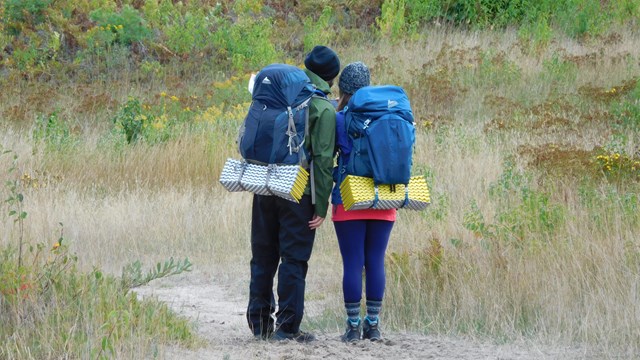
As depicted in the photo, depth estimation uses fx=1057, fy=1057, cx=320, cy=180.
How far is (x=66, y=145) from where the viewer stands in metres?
13.4

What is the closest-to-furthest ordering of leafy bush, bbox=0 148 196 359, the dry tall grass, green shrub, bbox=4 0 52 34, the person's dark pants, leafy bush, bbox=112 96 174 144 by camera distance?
leafy bush, bbox=0 148 196 359 < the person's dark pants < the dry tall grass < leafy bush, bbox=112 96 174 144 < green shrub, bbox=4 0 52 34

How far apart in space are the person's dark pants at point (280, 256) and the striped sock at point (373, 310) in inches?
16.8

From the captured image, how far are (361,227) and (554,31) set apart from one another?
557 inches

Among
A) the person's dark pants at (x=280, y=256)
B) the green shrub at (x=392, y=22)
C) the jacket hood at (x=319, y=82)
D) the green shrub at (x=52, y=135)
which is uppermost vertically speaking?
the green shrub at (x=392, y=22)

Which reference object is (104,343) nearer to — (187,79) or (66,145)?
(66,145)

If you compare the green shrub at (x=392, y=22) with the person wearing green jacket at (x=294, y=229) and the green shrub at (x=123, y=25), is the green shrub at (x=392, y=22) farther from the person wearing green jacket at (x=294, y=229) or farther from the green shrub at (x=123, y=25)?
the person wearing green jacket at (x=294, y=229)

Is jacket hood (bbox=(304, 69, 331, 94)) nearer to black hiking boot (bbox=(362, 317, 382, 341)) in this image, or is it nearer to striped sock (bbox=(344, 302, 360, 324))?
striped sock (bbox=(344, 302, 360, 324))

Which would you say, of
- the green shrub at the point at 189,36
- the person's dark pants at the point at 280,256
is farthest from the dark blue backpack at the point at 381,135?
the green shrub at the point at 189,36

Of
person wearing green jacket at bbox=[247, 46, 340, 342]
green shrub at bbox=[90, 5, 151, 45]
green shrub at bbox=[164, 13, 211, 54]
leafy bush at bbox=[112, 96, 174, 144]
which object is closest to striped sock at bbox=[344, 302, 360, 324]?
person wearing green jacket at bbox=[247, 46, 340, 342]

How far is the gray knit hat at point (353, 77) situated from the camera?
6.69m

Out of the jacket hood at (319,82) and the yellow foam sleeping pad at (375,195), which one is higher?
the jacket hood at (319,82)

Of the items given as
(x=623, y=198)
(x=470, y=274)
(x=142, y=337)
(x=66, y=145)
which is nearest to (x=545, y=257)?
(x=470, y=274)

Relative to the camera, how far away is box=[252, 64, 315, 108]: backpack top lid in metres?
6.45

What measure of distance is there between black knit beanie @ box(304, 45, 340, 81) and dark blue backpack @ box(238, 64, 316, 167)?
0.56ft
